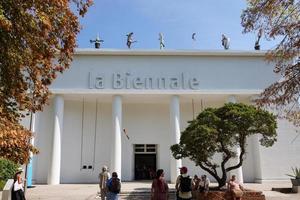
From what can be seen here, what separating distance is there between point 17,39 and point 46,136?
2169 cm

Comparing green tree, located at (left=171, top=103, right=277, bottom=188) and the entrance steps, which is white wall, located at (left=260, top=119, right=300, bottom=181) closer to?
the entrance steps

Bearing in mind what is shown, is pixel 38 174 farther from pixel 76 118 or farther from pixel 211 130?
pixel 211 130

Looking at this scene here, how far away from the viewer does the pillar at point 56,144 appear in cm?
2455

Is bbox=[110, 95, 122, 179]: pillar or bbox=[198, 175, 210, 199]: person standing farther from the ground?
bbox=[110, 95, 122, 179]: pillar

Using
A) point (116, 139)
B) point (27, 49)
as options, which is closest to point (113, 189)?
point (27, 49)

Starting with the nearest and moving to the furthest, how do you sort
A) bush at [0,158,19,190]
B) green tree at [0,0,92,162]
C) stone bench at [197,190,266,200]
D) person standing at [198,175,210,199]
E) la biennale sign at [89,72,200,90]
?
green tree at [0,0,92,162] → stone bench at [197,190,266,200] → person standing at [198,175,210,199] → bush at [0,158,19,190] → la biennale sign at [89,72,200,90]

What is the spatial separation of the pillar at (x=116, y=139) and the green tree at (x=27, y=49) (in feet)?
56.7

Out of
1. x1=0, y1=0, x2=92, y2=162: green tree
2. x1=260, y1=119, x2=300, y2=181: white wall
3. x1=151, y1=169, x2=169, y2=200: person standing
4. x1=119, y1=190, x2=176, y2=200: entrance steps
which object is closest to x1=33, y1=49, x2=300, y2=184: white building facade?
x1=260, y1=119, x2=300, y2=181: white wall

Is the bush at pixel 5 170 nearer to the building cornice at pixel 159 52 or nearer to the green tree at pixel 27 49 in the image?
the building cornice at pixel 159 52

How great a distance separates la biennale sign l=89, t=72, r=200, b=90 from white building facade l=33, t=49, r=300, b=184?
8 cm

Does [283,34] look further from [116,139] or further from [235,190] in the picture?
[116,139]

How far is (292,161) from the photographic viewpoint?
26.5 meters

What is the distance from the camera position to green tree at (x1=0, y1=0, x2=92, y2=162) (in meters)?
5.86

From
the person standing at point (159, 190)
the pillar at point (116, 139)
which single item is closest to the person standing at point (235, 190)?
the person standing at point (159, 190)
